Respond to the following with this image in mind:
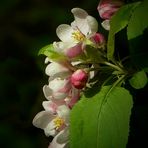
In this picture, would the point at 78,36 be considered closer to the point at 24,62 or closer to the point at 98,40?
the point at 98,40

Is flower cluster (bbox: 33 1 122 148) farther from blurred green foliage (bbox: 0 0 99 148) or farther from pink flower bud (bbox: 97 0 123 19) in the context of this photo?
blurred green foliage (bbox: 0 0 99 148)

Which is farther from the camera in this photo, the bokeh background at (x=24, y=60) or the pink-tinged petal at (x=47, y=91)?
the bokeh background at (x=24, y=60)

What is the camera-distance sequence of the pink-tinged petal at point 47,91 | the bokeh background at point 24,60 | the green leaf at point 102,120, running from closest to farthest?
the green leaf at point 102,120, the pink-tinged petal at point 47,91, the bokeh background at point 24,60

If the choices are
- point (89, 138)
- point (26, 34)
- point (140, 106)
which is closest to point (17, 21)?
point (26, 34)

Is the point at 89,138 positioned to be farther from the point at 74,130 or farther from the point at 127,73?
the point at 127,73

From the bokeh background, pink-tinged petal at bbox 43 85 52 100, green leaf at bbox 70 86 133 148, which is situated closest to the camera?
green leaf at bbox 70 86 133 148

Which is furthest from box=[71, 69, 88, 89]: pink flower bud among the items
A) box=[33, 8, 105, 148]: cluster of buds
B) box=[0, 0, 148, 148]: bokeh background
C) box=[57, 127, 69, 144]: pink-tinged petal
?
box=[0, 0, 148, 148]: bokeh background

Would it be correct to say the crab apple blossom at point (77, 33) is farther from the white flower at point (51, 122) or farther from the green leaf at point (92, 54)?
the white flower at point (51, 122)

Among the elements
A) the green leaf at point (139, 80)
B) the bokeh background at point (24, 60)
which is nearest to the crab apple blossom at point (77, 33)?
the green leaf at point (139, 80)
